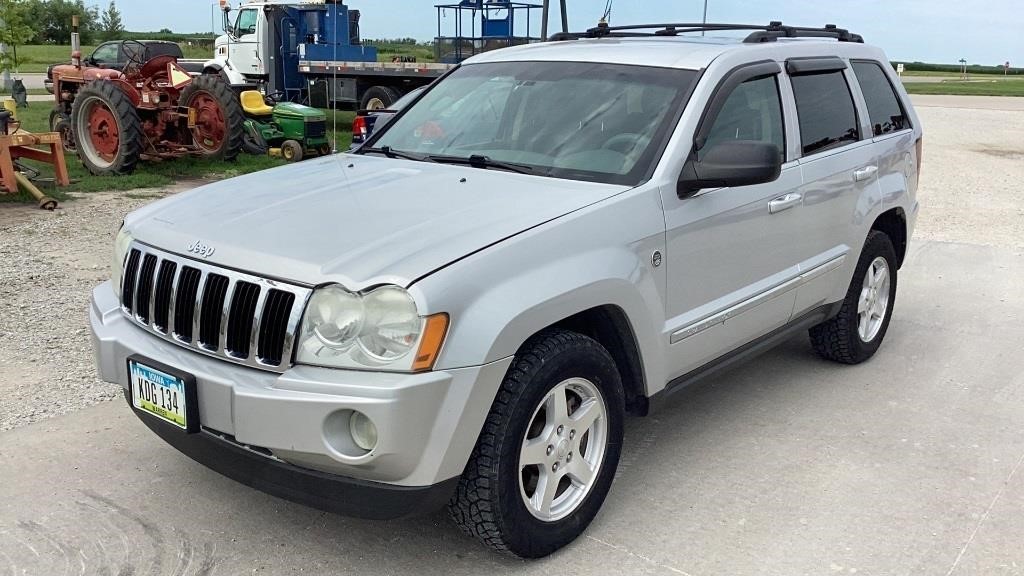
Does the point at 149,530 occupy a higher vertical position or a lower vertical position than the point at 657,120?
lower

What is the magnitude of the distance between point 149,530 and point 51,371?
196 cm

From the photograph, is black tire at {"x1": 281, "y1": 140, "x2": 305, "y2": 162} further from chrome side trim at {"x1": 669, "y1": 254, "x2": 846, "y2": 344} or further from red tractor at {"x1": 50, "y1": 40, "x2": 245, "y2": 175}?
chrome side trim at {"x1": 669, "y1": 254, "x2": 846, "y2": 344}

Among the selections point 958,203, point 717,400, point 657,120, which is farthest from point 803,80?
point 958,203

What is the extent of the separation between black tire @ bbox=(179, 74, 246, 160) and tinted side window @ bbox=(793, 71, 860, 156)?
8.80m

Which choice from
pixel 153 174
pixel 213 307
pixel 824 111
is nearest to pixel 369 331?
pixel 213 307

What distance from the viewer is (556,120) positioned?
4125 millimetres

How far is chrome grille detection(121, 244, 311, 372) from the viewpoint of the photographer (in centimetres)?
291

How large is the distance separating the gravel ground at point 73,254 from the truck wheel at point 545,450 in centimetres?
253

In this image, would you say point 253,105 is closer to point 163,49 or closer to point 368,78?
point 163,49

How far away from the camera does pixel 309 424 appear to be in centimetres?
278

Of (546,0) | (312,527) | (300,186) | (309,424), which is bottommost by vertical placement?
(312,527)

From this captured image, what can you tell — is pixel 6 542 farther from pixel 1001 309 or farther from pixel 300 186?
pixel 1001 309

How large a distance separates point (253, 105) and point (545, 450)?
11.8 meters

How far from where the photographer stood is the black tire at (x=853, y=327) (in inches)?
206
